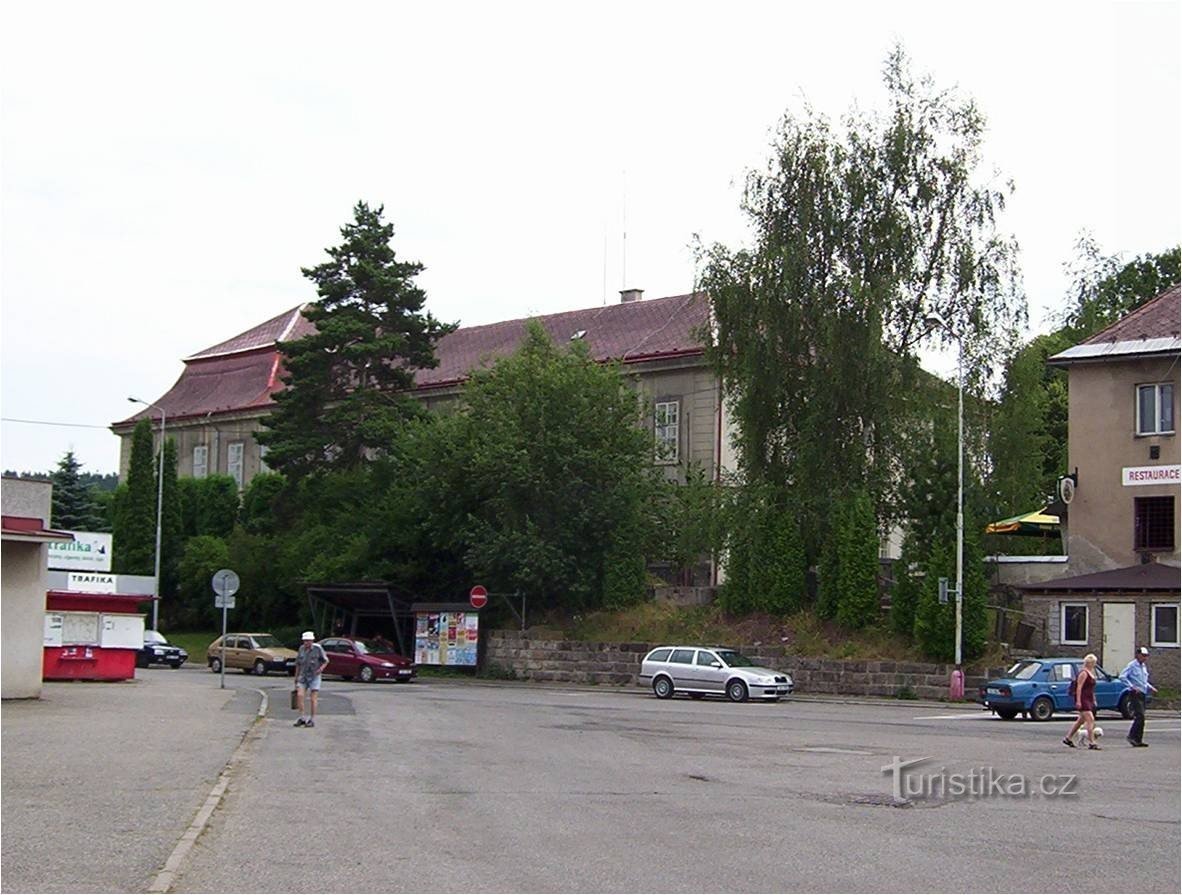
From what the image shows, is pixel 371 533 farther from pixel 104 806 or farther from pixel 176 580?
pixel 104 806

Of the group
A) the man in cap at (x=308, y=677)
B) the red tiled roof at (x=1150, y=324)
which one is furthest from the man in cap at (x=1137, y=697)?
the red tiled roof at (x=1150, y=324)

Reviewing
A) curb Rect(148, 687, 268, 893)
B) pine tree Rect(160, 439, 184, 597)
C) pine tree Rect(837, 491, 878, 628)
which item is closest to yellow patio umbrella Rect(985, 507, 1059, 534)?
pine tree Rect(837, 491, 878, 628)

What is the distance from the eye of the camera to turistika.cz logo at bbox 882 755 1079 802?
16203 millimetres

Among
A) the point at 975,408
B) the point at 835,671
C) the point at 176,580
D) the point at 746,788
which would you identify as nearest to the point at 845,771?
the point at 746,788

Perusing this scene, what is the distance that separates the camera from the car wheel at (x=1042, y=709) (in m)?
32.7

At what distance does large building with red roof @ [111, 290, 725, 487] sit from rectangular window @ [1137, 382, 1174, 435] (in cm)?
1347

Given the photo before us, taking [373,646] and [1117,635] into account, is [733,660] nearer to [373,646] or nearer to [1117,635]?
[1117,635]

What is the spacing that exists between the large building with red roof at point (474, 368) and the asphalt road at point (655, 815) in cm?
2685

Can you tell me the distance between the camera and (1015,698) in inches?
1284

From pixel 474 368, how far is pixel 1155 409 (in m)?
24.8

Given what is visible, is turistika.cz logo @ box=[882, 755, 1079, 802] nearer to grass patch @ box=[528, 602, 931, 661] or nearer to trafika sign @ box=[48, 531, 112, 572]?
grass patch @ box=[528, 602, 931, 661]

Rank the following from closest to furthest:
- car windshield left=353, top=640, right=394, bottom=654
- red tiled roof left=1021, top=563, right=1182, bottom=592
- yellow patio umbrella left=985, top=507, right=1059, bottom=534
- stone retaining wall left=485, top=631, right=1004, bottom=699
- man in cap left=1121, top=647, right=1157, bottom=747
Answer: man in cap left=1121, top=647, right=1157, bottom=747 < red tiled roof left=1021, top=563, right=1182, bottom=592 < stone retaining wall left=485, top=631, right=1004, bottom=699 < yellow patio umbrella left=985, top=507, right=1059, bottom=534 < car windshield left=353, top=640, right=394, bottom=654

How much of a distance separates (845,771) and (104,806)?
29.5 ft

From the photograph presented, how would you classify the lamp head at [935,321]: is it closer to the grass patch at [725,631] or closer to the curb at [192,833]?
the grass patch at [725,631]
